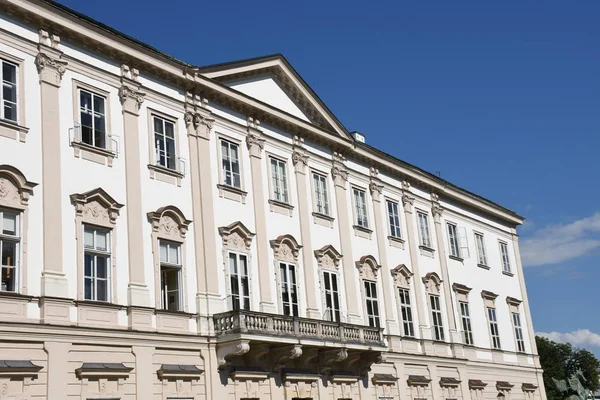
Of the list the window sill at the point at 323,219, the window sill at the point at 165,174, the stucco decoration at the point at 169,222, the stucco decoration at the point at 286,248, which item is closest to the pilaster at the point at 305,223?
the window sill at the point at 323,219

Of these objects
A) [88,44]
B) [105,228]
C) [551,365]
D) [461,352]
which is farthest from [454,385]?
[551,365]

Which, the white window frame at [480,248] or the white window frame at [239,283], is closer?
the white window frame at [239,283]

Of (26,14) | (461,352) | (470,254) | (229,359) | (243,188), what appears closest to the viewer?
(26,14)

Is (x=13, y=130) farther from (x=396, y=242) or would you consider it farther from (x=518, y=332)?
(x=518, y=332)

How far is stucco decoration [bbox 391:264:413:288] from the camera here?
35844 mm

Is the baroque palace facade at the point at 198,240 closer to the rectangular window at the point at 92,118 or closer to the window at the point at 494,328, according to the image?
the rectangular window at the point at 92,118

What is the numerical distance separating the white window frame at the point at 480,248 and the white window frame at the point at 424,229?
204 inches

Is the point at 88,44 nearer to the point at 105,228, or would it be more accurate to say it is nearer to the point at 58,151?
the point at 58,151

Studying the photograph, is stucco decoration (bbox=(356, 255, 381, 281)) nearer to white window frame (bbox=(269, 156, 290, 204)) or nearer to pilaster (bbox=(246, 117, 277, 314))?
white window frame (bbox=(269, 156, 290, 204))

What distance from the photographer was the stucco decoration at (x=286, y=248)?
2911 cm

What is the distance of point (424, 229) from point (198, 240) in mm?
16673

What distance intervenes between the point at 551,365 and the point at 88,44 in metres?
76.7

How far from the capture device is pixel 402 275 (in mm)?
36312

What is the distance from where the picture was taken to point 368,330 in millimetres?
30953
